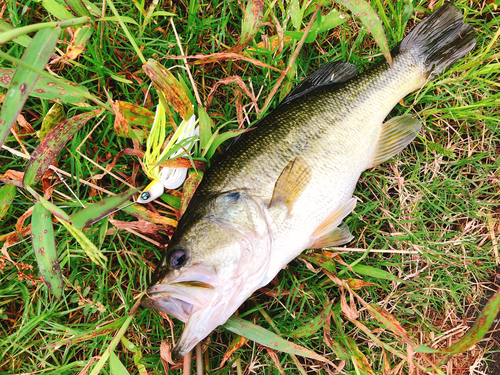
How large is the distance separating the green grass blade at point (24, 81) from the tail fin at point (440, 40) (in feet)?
7.84

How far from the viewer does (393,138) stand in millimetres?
2480

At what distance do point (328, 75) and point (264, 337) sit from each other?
2.00 metres

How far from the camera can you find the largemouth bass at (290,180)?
1.85 metres

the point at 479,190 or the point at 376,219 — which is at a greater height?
the point at 376,219

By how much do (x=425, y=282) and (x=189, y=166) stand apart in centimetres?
206

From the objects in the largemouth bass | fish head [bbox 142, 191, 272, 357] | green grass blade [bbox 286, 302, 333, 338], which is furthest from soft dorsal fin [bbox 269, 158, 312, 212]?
green grass blade [bbox 286, 302, 333, 338]

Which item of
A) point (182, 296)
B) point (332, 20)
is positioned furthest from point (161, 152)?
point (332, 20)

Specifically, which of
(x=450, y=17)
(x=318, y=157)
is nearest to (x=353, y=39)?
Result: (x=450, y=17)

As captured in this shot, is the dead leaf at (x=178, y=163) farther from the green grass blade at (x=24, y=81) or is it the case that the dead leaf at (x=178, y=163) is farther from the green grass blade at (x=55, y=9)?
the green grass blade at (x=55, y=9)

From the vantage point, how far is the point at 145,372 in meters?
2.34

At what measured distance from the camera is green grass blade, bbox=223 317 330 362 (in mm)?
2168

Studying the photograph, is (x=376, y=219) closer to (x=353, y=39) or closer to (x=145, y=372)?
(x=353, y=39)

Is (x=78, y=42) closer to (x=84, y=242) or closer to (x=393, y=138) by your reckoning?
(x=84, y=242)

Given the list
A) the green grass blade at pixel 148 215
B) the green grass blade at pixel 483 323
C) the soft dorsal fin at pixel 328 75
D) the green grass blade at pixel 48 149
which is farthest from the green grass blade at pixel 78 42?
the green grass blade at pixel 483 323
